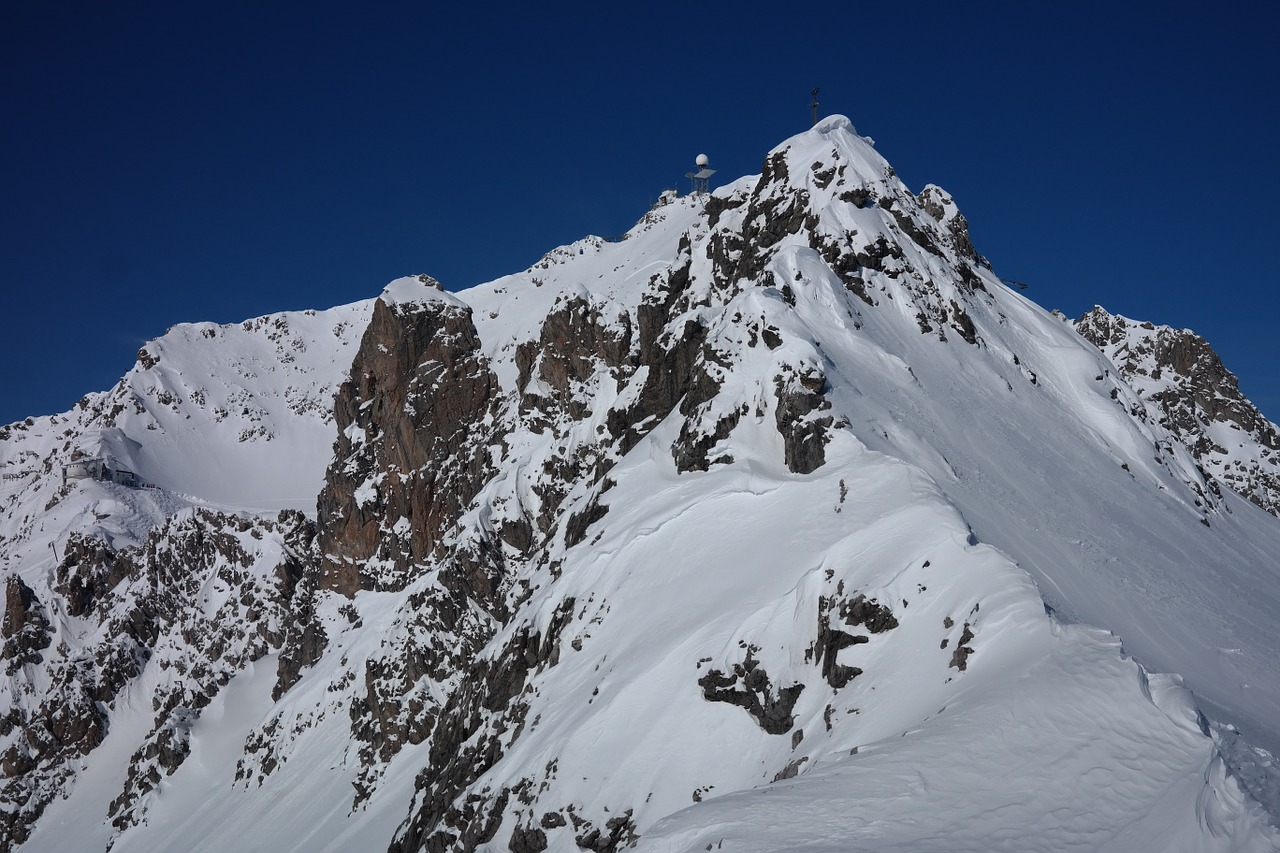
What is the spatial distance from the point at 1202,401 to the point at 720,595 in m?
111

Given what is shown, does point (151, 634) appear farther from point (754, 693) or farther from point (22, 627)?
point (754, 693)

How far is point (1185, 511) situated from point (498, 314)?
214 feet

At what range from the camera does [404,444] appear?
88750mm

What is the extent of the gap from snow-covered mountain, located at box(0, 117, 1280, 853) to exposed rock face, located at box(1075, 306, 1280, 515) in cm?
114

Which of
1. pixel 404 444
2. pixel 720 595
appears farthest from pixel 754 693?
pixel 404 444

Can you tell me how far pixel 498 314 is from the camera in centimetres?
9681

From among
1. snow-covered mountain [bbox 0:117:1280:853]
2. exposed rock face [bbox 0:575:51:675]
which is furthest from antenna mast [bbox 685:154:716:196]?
exposed rock face [bbox 0:575:51:675]

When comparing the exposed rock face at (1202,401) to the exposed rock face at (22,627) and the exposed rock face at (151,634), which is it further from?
the exposed rock face at (22,627)

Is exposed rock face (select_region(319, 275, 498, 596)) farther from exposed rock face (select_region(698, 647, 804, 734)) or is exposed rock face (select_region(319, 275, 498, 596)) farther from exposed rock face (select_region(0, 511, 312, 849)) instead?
exposed rock face (select_region(698, 647, 804, 734))

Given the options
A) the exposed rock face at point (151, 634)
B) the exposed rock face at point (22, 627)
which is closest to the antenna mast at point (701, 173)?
the exposed rock face at point (151, 634)

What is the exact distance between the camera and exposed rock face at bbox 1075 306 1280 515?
114 metres

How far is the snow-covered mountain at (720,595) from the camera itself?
57.7 ft

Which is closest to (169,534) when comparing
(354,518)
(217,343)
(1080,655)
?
(354,518)

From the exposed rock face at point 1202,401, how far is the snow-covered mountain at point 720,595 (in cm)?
114
